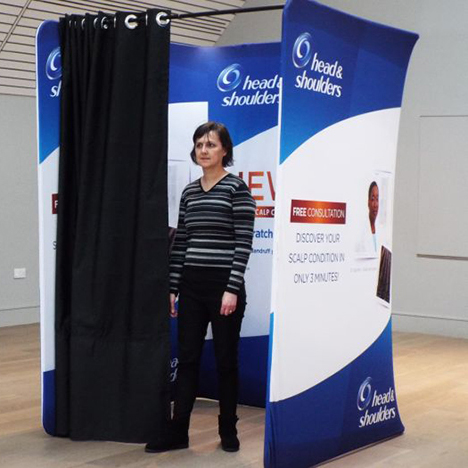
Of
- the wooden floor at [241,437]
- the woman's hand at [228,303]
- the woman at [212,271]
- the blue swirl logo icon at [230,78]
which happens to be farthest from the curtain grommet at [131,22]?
the wooden floor at [241,437]

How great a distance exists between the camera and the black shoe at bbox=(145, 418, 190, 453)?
4.25m

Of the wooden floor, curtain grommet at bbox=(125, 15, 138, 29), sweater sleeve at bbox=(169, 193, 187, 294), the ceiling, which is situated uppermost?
the ceiling

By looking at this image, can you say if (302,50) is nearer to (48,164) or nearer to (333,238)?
(333,238)

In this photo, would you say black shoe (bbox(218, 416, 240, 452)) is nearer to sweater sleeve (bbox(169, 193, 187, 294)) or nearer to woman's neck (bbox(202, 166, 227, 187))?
sweater sleeve (bbox(169, 193, 187, 294))

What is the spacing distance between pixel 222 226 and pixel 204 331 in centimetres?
49

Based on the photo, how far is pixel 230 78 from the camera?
16.6ft

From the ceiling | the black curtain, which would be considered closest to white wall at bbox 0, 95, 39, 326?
the ceiling

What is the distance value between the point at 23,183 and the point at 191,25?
2.26 m

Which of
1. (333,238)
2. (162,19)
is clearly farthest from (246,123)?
(333,238)

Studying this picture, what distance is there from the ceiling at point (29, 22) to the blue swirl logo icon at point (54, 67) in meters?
3.17

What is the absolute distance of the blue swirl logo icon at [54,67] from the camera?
4.39 metres

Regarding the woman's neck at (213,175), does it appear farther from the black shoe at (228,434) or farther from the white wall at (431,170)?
the white wall at (431,170)

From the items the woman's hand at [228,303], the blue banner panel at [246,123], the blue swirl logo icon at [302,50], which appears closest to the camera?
the blue swirl logo icon at [302,50]

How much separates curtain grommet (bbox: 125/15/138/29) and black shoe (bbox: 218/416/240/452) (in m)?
1.83
